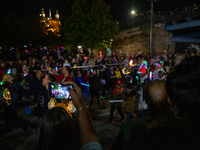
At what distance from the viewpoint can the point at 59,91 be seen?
3.19m

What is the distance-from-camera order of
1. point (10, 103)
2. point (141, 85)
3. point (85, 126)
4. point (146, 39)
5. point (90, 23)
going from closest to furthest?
point (85, 126)
point (10, 103)
point (141, 85)
point (90, 23)
point (146, 39)

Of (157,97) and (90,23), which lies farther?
(90,23)

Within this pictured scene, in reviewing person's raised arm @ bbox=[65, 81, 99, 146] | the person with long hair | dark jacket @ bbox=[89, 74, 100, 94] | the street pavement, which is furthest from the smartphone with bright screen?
dark jacket @ bbox=[89, 74, 100, 94]

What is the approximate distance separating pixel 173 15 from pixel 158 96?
70.4ft

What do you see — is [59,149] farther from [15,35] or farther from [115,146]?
[15,35]

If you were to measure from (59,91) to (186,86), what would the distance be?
2.61 m

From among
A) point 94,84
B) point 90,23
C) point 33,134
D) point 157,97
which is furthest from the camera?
point 90,23

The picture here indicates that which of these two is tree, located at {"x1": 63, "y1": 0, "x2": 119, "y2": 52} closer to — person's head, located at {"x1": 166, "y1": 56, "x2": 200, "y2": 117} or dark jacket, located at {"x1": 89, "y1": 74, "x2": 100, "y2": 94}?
dark jacket, located at {"x1": 89, "y1": 74, "x2": 100, "y2": 94}

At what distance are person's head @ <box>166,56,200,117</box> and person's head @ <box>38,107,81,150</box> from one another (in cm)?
104

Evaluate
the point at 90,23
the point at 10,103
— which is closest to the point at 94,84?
the point at 10,103

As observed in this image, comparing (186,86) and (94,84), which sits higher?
(186,86)

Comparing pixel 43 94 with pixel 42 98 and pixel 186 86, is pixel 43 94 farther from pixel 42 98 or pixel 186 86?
pixel 186 86

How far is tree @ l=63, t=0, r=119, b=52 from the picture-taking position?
1753cm

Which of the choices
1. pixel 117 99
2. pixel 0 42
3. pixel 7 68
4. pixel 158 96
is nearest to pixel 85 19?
pixel 7 68
